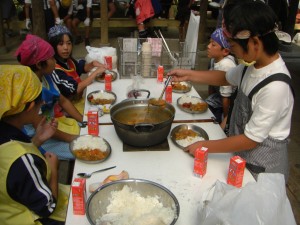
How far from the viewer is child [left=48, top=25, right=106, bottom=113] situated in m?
3.10

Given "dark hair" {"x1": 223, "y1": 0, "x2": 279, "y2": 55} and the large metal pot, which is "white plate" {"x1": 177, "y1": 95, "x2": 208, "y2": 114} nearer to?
the large metal pot

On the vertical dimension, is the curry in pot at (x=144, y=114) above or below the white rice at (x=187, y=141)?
above

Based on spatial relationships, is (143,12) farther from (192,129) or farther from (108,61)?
(192,129)

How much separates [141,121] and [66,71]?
153cm

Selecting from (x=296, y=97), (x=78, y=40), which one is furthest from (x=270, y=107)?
(x=78, y=40)

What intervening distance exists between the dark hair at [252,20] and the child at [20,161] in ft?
3.79

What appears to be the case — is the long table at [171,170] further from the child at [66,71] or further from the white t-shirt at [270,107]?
the child at [66,71]

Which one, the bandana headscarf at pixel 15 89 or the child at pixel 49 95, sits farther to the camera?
the child at pixel 49 95

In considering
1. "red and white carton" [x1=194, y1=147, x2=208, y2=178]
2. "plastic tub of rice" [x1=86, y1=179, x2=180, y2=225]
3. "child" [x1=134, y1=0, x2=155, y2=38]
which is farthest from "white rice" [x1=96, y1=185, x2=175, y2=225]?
Answer: "child" [x1=134, y1=0, x2=155, y2=38]

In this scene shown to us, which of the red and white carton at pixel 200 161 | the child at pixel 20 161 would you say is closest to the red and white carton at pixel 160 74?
the red and white carton at pixel 200 161

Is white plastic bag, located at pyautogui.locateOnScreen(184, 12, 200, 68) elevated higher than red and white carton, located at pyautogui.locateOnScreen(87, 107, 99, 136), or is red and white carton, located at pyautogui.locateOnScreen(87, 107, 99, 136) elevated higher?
white plastic bag, located at pyautogui.locateOnScreen(184, 12, 200, 68)

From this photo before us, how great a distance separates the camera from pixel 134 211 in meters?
1.50

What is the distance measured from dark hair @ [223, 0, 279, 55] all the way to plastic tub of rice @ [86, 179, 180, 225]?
0.95 meters

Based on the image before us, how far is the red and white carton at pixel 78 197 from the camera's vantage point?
1493 mm
